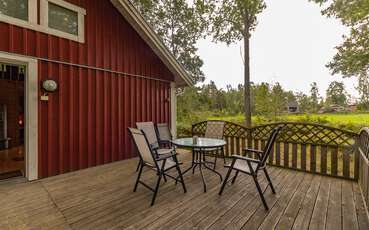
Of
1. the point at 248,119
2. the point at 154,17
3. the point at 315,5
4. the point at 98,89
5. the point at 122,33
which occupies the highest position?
the point at 154,17

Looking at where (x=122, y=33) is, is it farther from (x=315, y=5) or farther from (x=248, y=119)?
(x=315, y=5)

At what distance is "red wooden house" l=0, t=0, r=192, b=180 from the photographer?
11.6 feet

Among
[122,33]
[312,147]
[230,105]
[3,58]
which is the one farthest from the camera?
[230,105]

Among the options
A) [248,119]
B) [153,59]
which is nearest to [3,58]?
[153,59]

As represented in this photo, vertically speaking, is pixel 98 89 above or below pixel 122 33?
below

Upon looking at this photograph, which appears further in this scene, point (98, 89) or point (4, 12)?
point (98, 89)

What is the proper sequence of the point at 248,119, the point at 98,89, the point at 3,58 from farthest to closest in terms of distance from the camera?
the point at 248,119 → the point at 98,89 → the point at 3,58

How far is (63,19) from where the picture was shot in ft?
13.3

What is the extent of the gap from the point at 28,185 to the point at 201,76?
13.8 metres

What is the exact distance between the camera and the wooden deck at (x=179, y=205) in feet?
7.24

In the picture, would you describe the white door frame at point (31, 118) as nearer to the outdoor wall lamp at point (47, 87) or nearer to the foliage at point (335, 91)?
the outdoor wall lamp at point (47, 87)

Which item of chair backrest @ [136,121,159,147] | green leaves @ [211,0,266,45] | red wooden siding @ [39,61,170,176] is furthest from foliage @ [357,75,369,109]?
red wooden siding @ [39,61,170,176]

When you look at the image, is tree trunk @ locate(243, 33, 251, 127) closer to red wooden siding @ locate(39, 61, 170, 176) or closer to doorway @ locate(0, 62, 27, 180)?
red wooden siding @ locate(39, 61, 170, 176)

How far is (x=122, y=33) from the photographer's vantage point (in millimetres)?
5195
